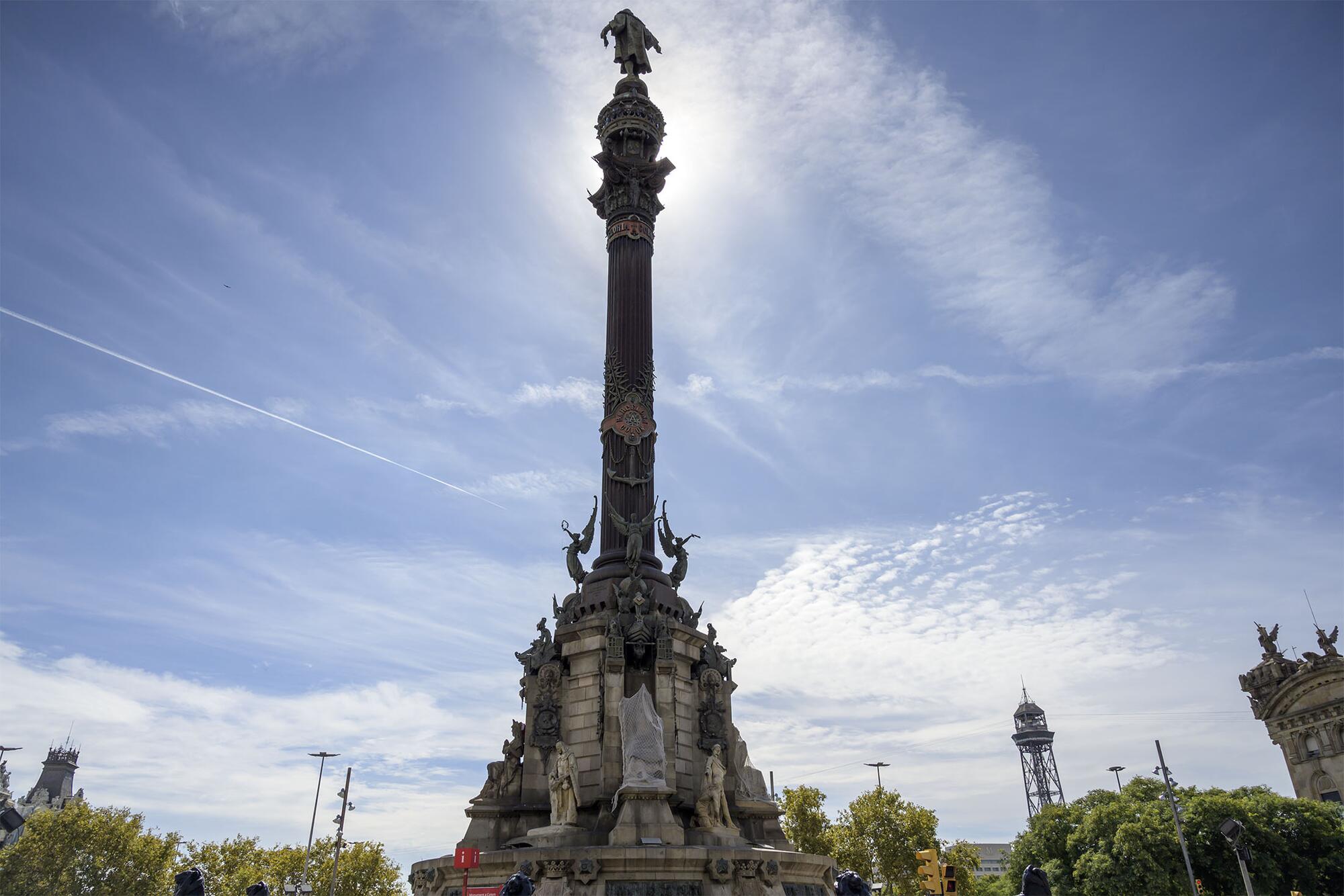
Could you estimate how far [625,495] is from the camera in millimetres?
31719

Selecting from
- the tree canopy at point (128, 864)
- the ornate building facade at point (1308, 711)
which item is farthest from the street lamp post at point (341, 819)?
the ornate building facade at point (1308, 711)

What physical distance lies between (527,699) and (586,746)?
8.98 ft

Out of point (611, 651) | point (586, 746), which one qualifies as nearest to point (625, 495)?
point (611, 651)

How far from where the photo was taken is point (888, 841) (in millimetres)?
54250

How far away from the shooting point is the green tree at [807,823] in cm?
5547

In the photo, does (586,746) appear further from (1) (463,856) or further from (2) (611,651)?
(1) (463,856)

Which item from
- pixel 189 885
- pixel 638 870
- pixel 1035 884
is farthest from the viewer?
pixel 638 870

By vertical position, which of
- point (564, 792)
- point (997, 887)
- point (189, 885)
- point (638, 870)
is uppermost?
point (564, 792)

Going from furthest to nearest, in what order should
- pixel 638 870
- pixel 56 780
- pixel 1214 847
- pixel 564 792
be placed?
pixel 56 780 → pixel 1214 847 → pixel 564 792 → pixel 638 870

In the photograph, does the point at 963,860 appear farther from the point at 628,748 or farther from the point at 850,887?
the point at 850,887

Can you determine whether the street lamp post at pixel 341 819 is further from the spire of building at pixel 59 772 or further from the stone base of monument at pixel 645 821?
the spire of building at pixel 59 772

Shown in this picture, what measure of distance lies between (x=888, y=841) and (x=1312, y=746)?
120 ft

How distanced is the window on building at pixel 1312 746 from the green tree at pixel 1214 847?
14.7m

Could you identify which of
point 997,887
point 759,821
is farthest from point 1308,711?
point 759,821
